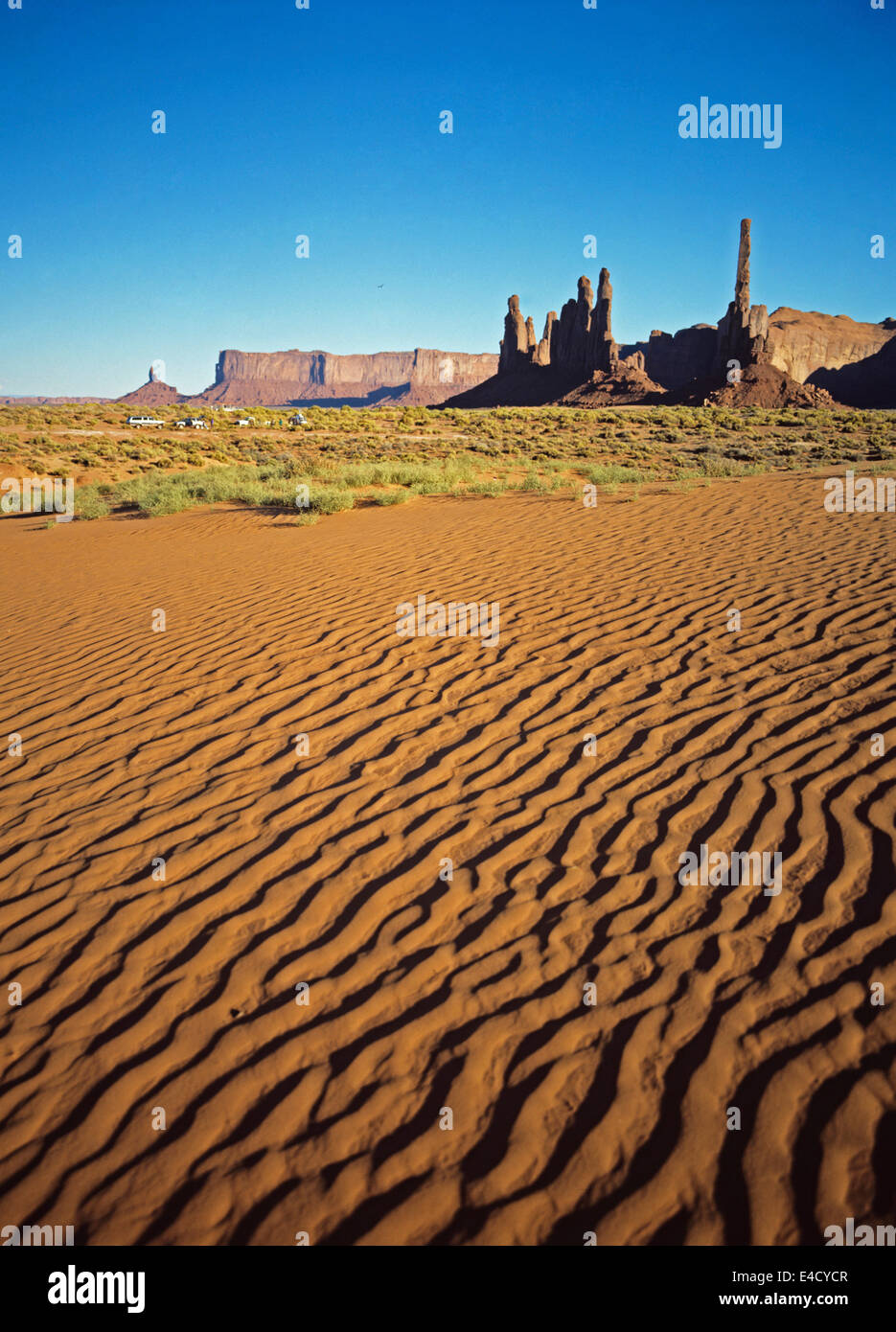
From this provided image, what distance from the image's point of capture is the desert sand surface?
197cm

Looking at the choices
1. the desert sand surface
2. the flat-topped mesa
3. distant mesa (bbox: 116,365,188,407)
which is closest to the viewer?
the desert sand surface

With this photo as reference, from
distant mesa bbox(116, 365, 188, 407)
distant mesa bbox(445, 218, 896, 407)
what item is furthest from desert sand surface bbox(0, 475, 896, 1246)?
distant mesa bbox(116, 365, 188, 407)

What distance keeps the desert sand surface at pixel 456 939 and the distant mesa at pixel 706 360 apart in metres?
64.8

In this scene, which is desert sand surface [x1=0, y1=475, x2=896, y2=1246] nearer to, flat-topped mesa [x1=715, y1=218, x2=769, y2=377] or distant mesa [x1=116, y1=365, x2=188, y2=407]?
flat-topped mesa [x1=715, y1=218, x2=769, y2=377]

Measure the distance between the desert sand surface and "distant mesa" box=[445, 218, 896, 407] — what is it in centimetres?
6475

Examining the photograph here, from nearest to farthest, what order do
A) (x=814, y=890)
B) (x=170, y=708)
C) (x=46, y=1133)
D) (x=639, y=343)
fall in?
(x=46, y=1133), (x=814, y=890), (x=170, y=708), (x=639, y=343)

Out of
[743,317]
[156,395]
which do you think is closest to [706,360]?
[743,317]

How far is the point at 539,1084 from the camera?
7.22 feet

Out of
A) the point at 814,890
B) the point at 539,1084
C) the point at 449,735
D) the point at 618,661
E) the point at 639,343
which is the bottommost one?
the point at 539,1084

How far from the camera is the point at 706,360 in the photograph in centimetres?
9775

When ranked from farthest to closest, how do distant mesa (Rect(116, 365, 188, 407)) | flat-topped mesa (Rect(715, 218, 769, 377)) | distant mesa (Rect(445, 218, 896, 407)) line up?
distant mesa (Rect(116, 365, 188, 407)) → flat-topped mesa (Rect(715, 218, 769, 377)) → distant mesa (Rect(445, 218, 896, 407))

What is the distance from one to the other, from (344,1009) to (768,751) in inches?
105
